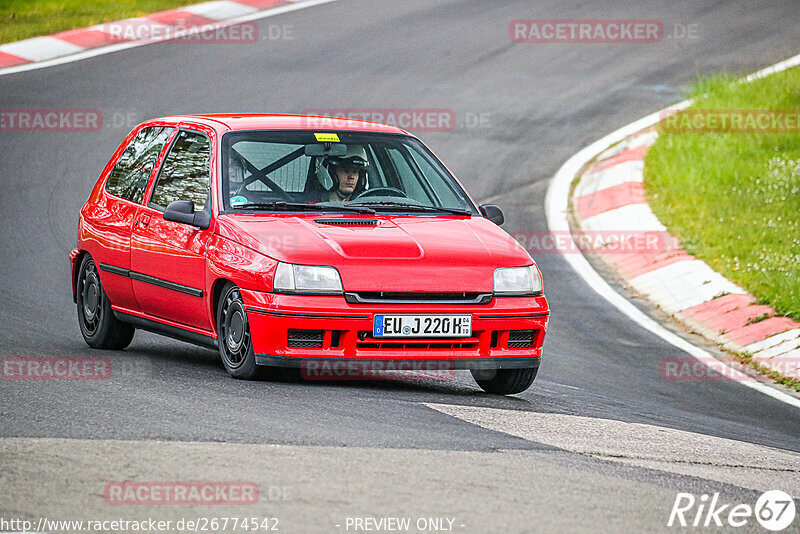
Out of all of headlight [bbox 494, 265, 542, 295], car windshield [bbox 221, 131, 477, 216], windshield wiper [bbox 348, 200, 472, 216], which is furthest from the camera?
windshield wiper [bbox 348, 200, 472, 216]

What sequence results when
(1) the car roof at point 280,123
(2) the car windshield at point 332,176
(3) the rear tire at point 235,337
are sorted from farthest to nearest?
1. (1) the car roof at point 280,123
2. (2) the car windshield at point 332,176
3. (3) the rear tire at point 235,337

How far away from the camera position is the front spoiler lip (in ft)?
24.0

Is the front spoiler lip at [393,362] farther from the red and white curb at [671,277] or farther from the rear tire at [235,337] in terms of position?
the red and white curb at [671,277]

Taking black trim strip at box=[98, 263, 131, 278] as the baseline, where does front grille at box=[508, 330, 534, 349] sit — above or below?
below

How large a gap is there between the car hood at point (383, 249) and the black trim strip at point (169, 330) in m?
0.70

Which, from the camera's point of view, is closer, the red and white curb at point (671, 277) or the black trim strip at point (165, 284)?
the black trim strip at point (165, 284)

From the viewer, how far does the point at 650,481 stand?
19.0 feet

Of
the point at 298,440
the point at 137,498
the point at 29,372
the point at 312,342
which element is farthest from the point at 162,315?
the point at 137,498

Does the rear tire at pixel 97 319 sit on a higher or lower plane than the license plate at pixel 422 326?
lower

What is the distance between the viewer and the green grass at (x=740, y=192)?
12.3 metres

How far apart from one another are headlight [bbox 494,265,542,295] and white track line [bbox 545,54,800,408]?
2.56 metres

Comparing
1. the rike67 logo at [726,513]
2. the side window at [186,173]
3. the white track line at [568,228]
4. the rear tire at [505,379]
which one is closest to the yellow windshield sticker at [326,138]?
the side window at [186,173]

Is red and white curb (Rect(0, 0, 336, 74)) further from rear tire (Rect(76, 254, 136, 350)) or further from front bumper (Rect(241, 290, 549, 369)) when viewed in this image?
front bumper (Rect(241, 290, 549, 369))

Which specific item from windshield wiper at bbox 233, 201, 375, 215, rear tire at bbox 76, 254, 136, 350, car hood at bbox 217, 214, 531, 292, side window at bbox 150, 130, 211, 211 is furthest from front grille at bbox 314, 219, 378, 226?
rear tire at bbox 76, 254, 136, 350
